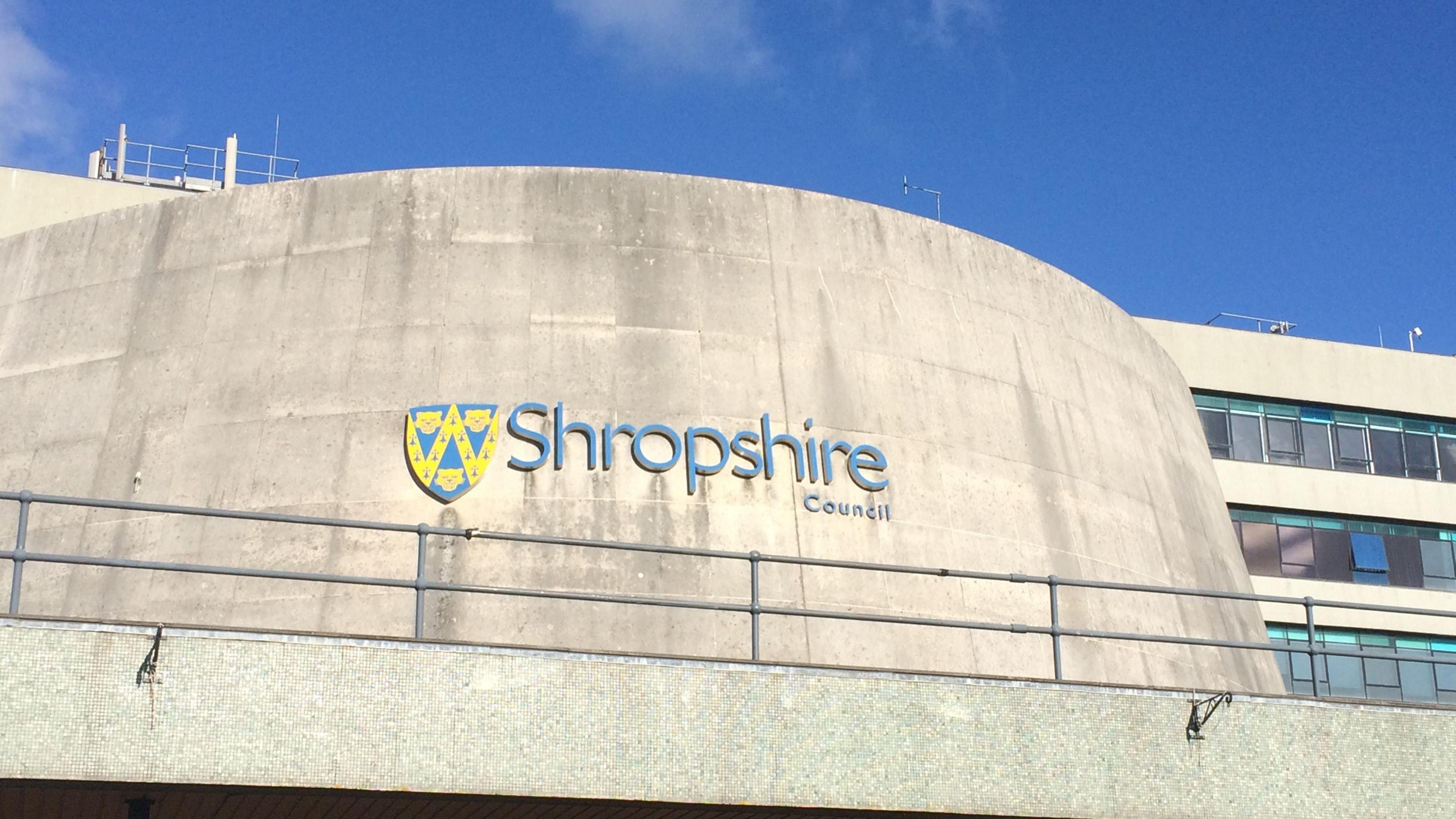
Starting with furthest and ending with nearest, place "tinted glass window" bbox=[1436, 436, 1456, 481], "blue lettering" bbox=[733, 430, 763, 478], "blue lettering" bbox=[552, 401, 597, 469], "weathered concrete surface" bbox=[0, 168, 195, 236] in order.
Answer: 1. "tinted glass window" bbox=[1436, 436, 1456, 481]
2. "weathered concrete surface" bbox=[0, 168, 195, 236]
3. "blue lettering" bbox=[733, 430, 763, 478]
4. "blue lettering" bbox=[552, 401, 597, 469]

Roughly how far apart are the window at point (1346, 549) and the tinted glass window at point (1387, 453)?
3.91 ft

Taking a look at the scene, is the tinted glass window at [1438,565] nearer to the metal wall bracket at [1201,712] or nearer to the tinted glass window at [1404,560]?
the tinted glass window at [1404,560]

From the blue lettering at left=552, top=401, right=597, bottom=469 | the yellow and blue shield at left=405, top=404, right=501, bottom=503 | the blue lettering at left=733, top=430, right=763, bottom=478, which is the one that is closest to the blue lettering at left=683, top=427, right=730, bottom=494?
the blue lettering at left=733, top=430, right=763, bottom=478

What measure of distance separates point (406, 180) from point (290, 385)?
111 inches

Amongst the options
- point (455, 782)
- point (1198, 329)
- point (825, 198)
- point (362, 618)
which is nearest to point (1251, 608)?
point (825, 198)

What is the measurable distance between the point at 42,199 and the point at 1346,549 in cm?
2604

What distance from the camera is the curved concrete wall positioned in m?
16.6

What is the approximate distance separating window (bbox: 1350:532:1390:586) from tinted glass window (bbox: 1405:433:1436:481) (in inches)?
83.6

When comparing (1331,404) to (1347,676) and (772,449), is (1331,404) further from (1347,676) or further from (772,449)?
(772,449)

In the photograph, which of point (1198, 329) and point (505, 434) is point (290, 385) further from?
point (1198, 329)

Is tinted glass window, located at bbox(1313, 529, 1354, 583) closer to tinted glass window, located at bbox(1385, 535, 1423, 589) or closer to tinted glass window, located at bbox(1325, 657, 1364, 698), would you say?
tinted glass window, located at bbox(1385, 535, 1423, 589)

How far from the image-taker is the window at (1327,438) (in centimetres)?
3428

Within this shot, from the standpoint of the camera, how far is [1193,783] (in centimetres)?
1298

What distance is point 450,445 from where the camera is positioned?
17.1 meters
